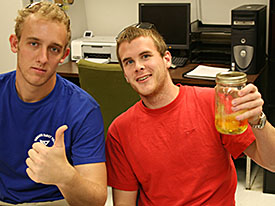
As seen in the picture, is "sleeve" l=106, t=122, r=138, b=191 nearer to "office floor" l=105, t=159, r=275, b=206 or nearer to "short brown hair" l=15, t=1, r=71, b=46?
"short brown hair" l=15, t=1, r=71, b=46

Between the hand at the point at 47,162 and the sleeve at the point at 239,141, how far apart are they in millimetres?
627

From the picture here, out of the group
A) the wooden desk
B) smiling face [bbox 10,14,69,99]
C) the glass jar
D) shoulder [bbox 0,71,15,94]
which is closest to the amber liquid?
the glass jar

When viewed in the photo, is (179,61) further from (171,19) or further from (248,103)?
(248,103)

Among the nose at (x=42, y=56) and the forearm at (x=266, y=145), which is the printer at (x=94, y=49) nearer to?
the nose at (x=42, y=56)

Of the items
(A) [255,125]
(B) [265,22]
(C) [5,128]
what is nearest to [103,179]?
(C) [5,128]

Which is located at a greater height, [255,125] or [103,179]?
[255,125]

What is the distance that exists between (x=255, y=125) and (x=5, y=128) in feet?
3.04

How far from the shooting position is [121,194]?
6.18 feet

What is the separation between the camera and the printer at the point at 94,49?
3.95 metres

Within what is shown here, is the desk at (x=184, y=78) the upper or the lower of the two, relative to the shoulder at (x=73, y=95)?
lower

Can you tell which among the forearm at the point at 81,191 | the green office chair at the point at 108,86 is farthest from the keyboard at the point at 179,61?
the forearm at the point at 81,191

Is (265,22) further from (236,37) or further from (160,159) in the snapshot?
(160,159)

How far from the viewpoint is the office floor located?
A: 3244 mm

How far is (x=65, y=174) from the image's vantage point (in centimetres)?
152
